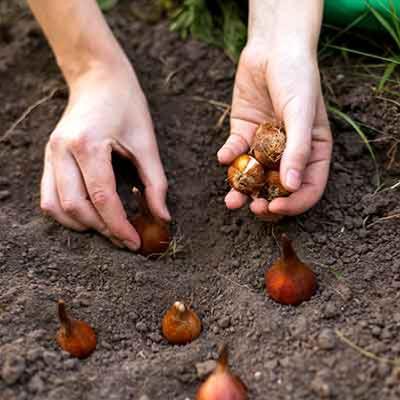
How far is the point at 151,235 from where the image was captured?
1.87 metres

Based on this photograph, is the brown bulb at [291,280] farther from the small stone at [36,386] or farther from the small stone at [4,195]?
the small stone at [4,195]

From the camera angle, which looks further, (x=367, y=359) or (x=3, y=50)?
(x=3, y=50)

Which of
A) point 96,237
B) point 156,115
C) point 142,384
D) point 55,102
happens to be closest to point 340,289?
point 142,384

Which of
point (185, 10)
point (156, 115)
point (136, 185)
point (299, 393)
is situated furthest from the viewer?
point (185, 10)

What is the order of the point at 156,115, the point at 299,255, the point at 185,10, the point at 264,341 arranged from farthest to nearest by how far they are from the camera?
the point at 185,10, the point at 156,115, the point at 299,255, the point at 264,341

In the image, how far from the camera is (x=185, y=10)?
8.18 feet

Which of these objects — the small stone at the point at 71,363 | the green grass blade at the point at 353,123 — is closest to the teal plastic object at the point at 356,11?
the green grass blade at the point at 353,123

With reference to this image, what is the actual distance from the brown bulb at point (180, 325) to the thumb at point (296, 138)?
0.38 meters

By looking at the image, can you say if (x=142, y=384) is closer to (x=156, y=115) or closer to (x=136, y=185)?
(x=136, y=185)

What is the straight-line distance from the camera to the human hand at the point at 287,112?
5.49 feet

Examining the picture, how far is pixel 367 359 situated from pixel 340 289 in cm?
25

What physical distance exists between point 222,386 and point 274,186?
1.82 feet

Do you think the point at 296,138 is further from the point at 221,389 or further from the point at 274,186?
the point at 221,389

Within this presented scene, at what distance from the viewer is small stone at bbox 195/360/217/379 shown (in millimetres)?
1506
